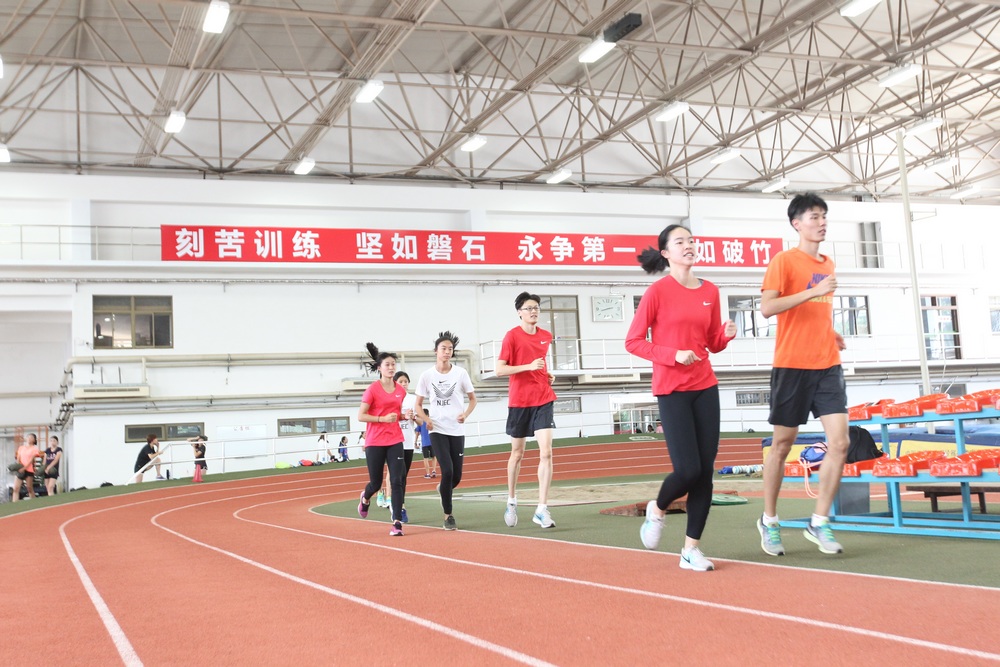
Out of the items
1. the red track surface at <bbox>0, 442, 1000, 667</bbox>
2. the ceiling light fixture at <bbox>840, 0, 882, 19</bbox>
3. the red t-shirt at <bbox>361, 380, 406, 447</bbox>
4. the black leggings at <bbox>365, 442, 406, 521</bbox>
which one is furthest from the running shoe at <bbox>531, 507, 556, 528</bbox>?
the ceiling light fixture at <bbox>840, 0, 882, 19</bbox>

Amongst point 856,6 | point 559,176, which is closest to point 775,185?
point 559,176

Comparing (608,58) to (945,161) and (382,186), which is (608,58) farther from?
(945,161)

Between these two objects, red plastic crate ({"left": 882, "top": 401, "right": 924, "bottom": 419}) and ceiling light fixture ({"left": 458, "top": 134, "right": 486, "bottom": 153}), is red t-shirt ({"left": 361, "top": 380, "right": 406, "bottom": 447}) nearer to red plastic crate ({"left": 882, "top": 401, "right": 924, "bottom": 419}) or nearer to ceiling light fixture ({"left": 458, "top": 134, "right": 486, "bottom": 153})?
red plastic crate ({"left": 882, "top": 401, "right": 924, "bottom": 419})

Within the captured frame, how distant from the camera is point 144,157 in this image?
2689 cm

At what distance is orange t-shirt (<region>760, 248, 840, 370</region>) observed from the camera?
5.54 meters

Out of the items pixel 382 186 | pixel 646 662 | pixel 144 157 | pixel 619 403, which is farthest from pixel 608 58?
pixel 646 662

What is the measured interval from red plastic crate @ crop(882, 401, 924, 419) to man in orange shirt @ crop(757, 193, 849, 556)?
1.50 metres

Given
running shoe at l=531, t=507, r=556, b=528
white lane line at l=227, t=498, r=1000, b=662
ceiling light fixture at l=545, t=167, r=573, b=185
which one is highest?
ceiling light fixture at l=545, t=167, r=573, b=185

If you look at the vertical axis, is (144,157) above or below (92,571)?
above

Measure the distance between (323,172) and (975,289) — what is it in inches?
1002

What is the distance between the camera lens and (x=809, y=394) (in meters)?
5.54

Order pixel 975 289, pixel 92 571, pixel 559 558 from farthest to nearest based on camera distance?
pixel 975 289 < pixel 92 571 < pixel 559 558

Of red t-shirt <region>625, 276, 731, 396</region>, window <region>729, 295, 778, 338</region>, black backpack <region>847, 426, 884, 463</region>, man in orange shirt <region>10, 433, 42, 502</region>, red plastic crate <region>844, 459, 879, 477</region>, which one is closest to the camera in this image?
red t-shirt <region>625, 276, 731, 396</region>

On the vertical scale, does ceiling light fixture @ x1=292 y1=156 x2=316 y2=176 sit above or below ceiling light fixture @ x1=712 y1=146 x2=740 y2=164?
below
